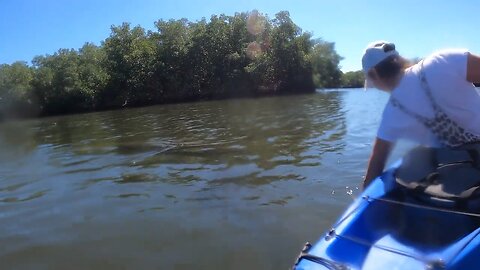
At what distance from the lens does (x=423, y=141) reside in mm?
2779

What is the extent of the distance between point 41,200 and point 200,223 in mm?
2960

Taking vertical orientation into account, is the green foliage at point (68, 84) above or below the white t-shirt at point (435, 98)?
above

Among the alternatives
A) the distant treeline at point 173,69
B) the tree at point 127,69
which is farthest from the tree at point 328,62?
the tree at point 127,69

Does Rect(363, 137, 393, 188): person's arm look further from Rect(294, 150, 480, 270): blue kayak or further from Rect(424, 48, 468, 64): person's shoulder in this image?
Rect(424, 48, 468, 64): person's shoulder

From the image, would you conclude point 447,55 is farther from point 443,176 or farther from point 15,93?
point 15,93

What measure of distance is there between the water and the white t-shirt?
5.39ft

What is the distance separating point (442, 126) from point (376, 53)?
624 mm

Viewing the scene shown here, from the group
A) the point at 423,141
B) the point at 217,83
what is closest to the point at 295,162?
the point at 423,141

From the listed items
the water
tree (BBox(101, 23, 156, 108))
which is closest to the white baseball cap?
the water

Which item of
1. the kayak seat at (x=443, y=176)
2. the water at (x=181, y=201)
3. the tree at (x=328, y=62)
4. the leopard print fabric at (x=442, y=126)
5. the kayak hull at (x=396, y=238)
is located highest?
the tree at (x=328, y=62)

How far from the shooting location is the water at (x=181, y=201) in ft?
13.4

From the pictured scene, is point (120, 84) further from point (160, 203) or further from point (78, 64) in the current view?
point (160, 203)

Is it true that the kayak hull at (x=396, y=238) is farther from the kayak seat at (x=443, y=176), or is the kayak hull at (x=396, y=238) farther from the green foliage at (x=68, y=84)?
the green foliage at (x=68, y=84)

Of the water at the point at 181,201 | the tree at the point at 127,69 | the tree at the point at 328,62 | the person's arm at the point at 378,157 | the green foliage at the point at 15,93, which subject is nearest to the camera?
the person's arm at the point at 378,157
